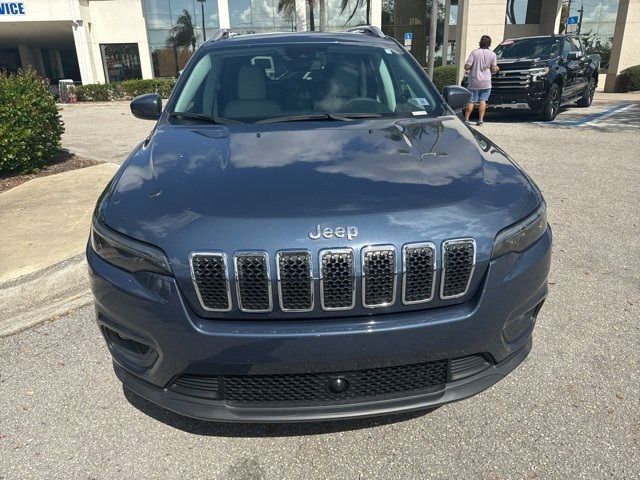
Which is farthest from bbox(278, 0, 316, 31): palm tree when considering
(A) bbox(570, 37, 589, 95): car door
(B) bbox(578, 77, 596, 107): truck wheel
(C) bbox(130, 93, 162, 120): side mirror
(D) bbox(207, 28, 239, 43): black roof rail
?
(C) bbox(130, 93, 162, 120): side mirror

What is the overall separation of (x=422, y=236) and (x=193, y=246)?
0.85 meters

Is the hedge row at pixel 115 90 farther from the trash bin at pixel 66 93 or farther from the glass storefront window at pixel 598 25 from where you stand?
the glass storefront window at pixel 598 25

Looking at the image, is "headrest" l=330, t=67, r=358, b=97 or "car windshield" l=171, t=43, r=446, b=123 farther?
"headrest" l=330, t=67, r=358, b=97

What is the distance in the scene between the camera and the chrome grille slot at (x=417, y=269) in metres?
1.92

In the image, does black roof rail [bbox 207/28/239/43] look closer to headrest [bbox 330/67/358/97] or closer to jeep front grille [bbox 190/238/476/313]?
headrest [bbox 330/67/358/97]

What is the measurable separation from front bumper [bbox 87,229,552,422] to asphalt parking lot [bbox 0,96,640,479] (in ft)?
1.15

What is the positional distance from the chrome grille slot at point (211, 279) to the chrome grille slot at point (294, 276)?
7.8 inches

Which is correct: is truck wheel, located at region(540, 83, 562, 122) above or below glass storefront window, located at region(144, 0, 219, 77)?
below

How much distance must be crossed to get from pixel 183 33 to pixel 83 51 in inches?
211

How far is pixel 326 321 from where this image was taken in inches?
77.0

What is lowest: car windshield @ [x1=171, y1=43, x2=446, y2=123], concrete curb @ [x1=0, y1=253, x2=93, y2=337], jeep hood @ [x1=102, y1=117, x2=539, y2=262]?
concrete curb @ [x1=0, y1=253, x2=93, y2=337]

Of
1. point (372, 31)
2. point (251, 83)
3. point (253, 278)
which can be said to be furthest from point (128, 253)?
point (372, 31)

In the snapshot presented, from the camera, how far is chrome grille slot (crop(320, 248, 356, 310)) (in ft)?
6.18

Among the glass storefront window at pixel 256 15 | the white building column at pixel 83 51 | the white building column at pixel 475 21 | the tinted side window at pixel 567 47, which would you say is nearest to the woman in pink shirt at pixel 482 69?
the tinted side window at pixel 567 47
